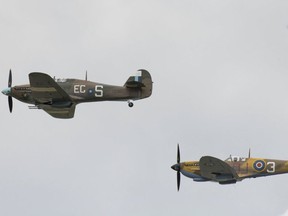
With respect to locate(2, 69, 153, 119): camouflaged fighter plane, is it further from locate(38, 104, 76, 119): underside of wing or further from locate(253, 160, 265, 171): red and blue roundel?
locate(253, 160, 265, 171): red and blue roundel

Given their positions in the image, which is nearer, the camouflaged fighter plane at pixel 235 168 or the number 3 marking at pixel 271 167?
the camouflaged fighter plane at pixel 235 168

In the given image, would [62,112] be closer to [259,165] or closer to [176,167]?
[176,167]

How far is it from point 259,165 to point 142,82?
9.57 m

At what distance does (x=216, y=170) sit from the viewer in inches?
2675

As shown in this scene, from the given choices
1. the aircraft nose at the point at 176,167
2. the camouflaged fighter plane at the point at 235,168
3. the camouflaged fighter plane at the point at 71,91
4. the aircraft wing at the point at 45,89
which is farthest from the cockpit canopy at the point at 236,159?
the aircraft wing at the point at 45,89

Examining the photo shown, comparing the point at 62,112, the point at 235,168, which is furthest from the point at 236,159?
the point at 62,112

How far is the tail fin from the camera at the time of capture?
65312 mm

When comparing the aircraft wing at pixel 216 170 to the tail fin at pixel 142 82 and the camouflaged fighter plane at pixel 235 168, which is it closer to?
the camouflaged fighter plane at pixel 235 168

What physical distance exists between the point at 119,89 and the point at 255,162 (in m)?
10.4

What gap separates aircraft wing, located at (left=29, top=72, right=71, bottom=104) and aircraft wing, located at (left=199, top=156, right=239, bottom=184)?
382 inches

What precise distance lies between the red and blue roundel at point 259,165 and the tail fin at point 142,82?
28.8 feet

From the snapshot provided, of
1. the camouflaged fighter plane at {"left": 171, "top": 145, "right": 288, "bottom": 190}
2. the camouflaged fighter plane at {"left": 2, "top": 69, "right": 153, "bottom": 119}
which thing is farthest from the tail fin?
the camouflaged fighter plane at {"left": 171, "top": 145, "right": 288, "bottom": 190}

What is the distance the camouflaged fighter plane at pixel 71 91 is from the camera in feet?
215

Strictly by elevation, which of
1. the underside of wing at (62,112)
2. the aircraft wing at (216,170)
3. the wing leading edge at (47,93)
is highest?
the wing leading edge at (47,93)
